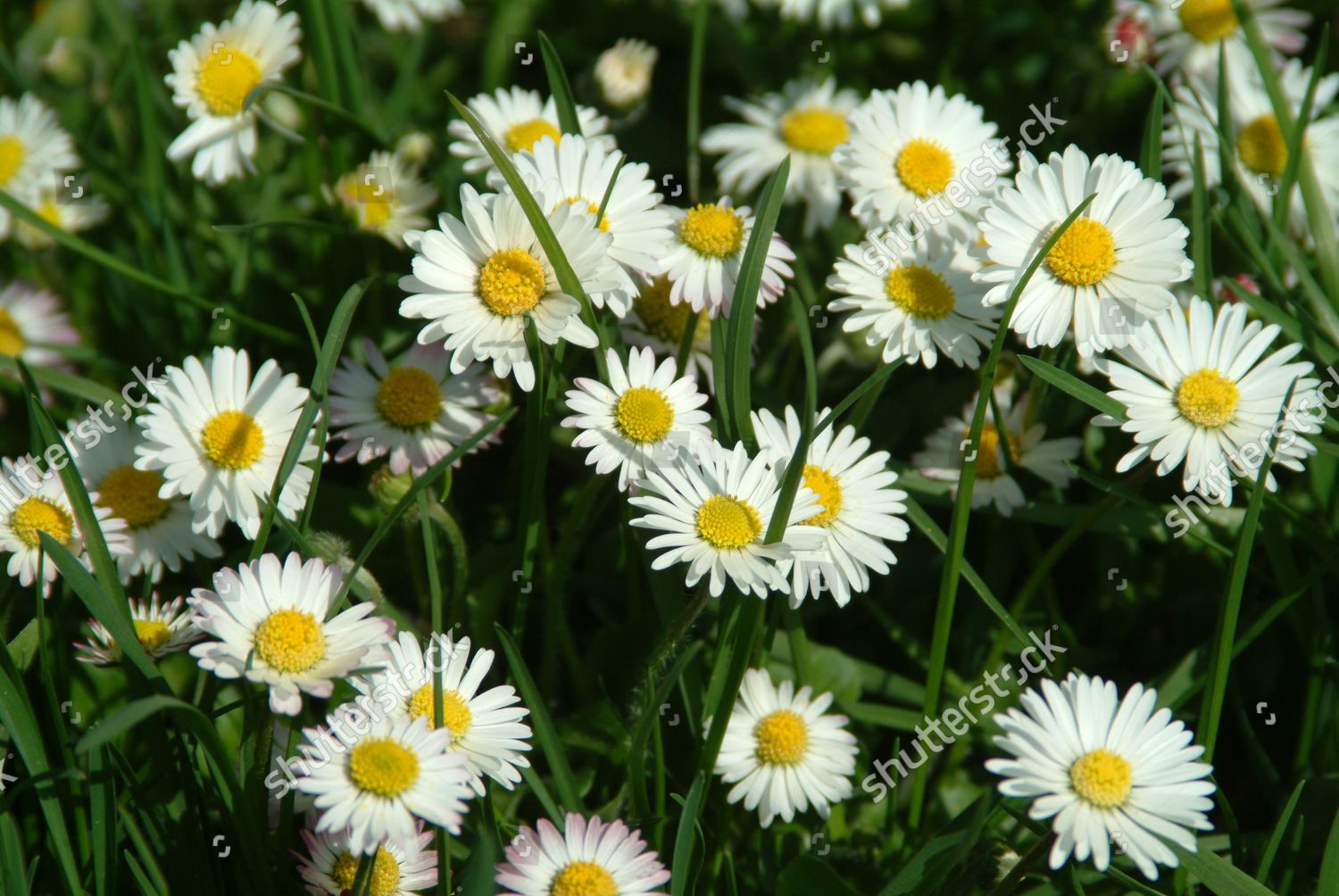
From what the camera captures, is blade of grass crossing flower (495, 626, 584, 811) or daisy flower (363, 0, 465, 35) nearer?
blade of grass crossing flower (495, 626, 584, 811)

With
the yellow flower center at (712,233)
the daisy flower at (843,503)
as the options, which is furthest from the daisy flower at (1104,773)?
the yellow flower center at (712,233)

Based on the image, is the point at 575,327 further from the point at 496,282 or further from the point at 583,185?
the point at 583,185

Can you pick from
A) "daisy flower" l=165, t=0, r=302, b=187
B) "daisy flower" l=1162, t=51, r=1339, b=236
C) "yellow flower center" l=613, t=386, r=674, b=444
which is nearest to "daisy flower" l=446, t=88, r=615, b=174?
"daisy flower" l=165, t=0, r=302, b=187

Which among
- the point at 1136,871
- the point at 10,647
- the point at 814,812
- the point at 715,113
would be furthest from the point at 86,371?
the point at 1136,871

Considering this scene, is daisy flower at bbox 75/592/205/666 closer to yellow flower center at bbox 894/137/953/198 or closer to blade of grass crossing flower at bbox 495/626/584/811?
blade of grass crossing flower at bbox 495/626/584/811

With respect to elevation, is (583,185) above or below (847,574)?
above

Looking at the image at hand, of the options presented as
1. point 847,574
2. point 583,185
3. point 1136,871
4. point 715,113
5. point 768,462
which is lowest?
point 1136,871

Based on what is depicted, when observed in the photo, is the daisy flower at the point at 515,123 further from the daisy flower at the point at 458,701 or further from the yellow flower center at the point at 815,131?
the daisy flower at the point at 458,701
